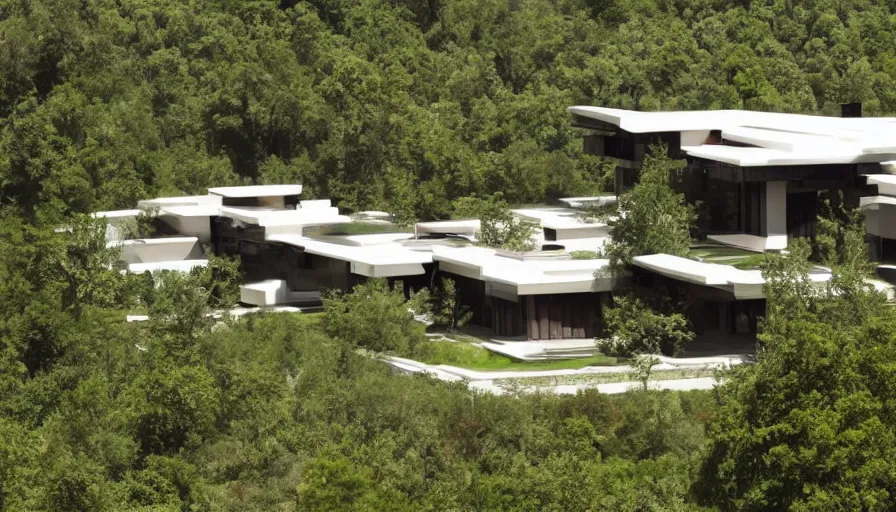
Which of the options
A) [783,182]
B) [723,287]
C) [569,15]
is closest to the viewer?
[723,287]

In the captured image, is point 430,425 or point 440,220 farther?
point 440,220

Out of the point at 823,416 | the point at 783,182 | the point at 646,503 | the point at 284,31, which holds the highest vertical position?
the point at 284,31

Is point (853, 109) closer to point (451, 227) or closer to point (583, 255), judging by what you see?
point (451, 227)

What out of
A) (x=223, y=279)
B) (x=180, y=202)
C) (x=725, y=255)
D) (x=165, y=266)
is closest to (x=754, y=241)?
(x=725, y=255)

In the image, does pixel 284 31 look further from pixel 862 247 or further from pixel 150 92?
pixel 862 247

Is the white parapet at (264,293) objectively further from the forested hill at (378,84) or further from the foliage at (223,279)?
the forested hill at (378,84)

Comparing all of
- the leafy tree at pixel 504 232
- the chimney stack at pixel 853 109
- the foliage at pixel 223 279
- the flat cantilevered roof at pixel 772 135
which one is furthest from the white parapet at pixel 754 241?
the foliage at pixel 223 279

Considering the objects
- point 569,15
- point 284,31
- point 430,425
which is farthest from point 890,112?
point 430,425
